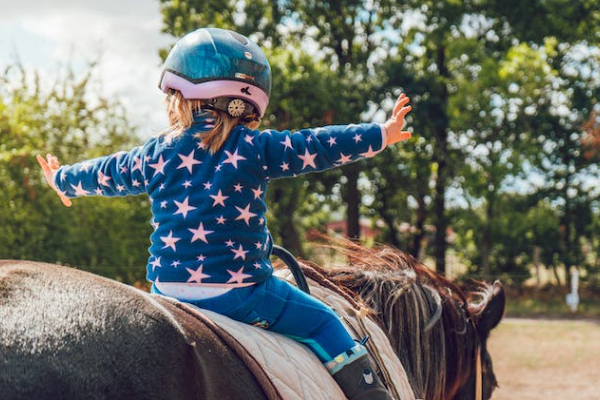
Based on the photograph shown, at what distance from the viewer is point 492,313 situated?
135 inches

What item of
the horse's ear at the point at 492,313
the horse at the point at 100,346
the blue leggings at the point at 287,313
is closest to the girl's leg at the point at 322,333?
the blue leggings at the point at 287,313

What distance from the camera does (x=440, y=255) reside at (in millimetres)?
21703

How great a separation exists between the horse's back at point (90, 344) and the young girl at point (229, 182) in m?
0.36

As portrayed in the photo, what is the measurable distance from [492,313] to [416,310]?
559 mm

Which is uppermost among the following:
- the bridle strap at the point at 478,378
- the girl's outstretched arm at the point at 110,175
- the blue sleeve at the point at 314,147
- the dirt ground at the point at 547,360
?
the blue sleeve at the point at 314,147

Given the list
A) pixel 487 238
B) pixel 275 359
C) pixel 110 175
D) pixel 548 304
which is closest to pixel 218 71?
pixel 110 175

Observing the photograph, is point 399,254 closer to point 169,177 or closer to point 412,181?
point 169,177

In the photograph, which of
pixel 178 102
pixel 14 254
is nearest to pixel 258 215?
pixel 178 102

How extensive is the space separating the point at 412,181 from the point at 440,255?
235 centimetres

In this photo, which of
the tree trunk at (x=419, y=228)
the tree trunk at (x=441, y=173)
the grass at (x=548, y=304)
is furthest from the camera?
the tree trunk at (x=419, y=228)

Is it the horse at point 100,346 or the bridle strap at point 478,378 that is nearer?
the horse at point 100,346

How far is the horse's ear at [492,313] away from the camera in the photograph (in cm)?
342

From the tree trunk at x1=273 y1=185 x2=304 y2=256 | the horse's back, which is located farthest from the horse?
the tree trunk at x1=273 y1=185 x2=304 y2=256

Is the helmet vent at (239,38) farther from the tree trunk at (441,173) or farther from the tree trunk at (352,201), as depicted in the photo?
the tree trunk at (441,173)
